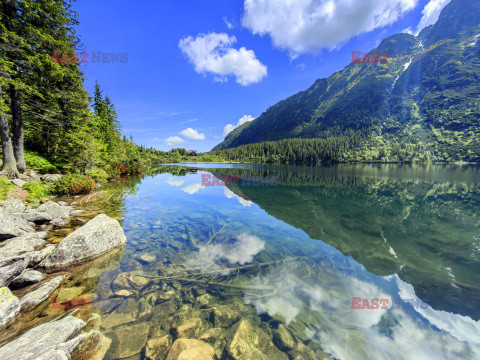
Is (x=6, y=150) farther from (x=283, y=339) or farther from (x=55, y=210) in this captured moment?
(x=283, y=339)

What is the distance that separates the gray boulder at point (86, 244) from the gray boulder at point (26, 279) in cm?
52

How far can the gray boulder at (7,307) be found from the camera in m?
4.40

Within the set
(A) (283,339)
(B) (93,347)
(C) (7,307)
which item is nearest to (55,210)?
(C) (7,307)

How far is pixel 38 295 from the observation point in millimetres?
5285

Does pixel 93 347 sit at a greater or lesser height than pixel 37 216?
lesser

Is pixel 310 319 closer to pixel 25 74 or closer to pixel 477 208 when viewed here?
pixel 477 208

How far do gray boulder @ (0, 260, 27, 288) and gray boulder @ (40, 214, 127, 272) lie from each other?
73 centimetres

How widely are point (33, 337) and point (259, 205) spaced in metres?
16.6

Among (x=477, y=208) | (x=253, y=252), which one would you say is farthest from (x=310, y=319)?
(x=477, y=208)

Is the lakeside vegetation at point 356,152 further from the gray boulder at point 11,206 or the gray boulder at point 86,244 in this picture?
the gray boulder at point 11,206

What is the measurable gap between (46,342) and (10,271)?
3936 mm

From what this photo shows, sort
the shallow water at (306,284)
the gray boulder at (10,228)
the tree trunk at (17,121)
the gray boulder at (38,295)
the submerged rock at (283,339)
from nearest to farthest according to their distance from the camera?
1. the submerged rock at (283,339)
2. the shallow water at (306,284)
3. the gray boulder at (38,295)
4. the gray boulder at (10,228)
5. the tree trunk at (17,121)

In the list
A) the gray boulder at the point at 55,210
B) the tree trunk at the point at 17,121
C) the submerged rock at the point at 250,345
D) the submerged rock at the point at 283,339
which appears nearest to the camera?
the submerged rock at the point at 250,345

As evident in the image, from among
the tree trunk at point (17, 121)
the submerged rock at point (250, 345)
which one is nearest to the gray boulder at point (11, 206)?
the tree trunk at point (17, 121)
